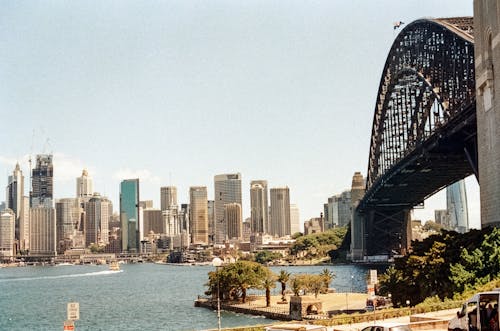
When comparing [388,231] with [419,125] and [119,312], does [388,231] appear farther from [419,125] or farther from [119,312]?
[119,312]

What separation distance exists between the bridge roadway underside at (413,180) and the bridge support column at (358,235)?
117 cm

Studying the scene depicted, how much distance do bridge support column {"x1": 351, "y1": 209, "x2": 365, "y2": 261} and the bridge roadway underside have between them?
117 centimetres

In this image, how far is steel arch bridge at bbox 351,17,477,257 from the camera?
84562mm

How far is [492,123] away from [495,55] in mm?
5079

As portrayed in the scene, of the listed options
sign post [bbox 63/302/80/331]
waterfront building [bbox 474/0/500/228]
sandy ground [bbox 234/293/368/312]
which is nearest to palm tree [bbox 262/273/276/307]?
sandy ground [bbox 234/293/368/312]

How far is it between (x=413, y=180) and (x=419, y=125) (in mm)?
9932

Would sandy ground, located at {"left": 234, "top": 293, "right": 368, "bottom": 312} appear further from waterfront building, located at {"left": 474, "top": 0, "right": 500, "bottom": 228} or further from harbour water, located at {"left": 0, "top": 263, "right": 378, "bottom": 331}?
waterfront building, located at {"left": 474, "top": 0, "right": 500, "bottom": 228}

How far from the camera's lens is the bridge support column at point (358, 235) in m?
185

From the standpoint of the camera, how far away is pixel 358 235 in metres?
190

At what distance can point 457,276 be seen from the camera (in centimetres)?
4712

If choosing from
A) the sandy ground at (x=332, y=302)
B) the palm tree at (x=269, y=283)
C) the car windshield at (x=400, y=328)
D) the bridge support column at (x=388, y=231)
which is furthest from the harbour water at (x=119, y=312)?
the car windshield at (x=400, y=328)

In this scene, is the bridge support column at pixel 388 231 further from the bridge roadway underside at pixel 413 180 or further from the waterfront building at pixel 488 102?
the waterfront building at pixel 488 102

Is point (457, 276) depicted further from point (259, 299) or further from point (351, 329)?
point (259, 299)

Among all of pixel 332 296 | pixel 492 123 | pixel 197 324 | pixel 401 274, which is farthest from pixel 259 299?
pixel 492 123
